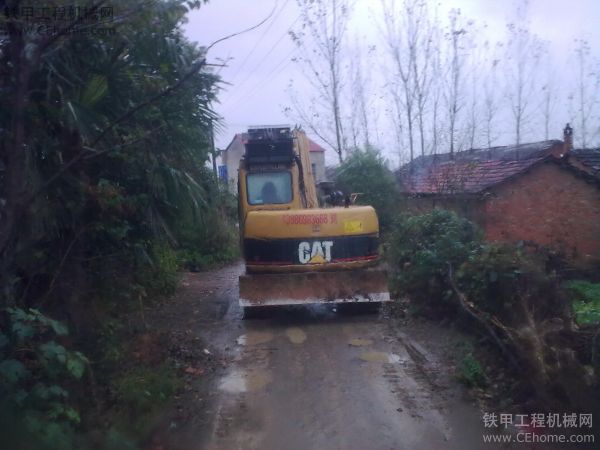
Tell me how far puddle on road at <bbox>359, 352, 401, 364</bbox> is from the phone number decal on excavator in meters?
2.41

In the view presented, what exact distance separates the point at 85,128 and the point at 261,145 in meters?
4.18

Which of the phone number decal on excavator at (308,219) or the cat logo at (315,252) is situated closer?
the phone number decal on excavator at (308,219)

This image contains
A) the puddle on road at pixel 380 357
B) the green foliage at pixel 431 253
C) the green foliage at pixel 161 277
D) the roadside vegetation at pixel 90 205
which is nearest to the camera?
the roadside vegetation at pixel 90 205

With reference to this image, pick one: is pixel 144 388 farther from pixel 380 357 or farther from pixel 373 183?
pixel 373 183

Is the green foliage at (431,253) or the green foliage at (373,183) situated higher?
the green foliage at (373,183)

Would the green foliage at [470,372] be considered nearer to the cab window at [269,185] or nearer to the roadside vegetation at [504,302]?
the roadside vegetation at [504,302]

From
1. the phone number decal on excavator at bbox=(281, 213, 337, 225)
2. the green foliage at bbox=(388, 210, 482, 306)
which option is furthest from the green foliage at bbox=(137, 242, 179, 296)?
the green foliage at bbox=(388, 210, 482, 306)

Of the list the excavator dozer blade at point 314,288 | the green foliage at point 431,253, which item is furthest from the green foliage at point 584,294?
the excavator dozer blade at point 314,288

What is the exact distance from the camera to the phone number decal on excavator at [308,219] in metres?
9.62

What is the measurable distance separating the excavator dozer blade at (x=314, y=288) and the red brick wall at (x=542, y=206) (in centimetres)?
722

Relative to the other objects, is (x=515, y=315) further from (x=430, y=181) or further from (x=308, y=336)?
(x=430, y=181)

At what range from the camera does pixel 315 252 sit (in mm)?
9773

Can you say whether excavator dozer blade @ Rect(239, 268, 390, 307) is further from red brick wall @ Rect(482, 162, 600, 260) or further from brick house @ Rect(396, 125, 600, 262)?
red brick wall @ Rect(482, 162, 600, 260)

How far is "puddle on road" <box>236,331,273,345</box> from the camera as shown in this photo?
29.4ft
